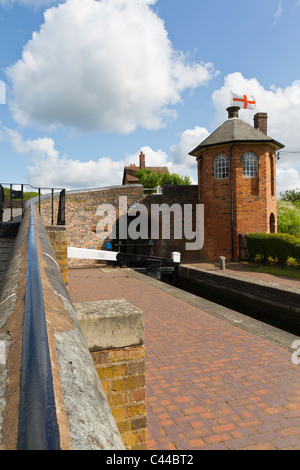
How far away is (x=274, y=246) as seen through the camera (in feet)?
49.5

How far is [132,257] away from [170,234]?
435 cm

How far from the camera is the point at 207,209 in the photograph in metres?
19.2

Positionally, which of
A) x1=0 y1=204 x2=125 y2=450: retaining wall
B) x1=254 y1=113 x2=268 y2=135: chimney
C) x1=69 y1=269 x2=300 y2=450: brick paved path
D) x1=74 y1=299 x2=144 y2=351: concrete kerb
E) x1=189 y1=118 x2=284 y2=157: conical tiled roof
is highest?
x1=254 y1=113 x2=268 y2=135: chimney

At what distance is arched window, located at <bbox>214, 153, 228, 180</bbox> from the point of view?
18.5 metres

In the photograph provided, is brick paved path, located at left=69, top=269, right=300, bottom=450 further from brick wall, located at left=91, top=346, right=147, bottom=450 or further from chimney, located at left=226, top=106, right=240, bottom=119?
chimney, located at left=226, top=106, right=240, bottom=119

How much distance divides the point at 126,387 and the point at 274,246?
1426 cm

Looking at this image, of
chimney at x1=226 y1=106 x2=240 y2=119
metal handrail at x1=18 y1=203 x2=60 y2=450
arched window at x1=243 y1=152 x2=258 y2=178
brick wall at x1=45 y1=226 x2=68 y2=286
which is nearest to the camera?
metal handrail at x1=18 y1=203 x2=60 y2=450

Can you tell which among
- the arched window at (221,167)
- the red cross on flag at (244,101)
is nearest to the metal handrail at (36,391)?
the arched window at (221,167)

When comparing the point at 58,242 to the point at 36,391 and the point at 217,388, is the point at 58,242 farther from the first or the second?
the point at 36,391

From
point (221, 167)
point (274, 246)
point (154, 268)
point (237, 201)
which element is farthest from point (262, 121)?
point (154, 268)

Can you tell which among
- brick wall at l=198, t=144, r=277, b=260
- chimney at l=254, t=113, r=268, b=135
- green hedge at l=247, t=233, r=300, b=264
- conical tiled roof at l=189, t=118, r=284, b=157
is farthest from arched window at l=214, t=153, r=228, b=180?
chimney at l=254, t=113, r=268, b=135

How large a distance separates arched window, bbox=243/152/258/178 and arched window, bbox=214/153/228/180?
43.2 inches

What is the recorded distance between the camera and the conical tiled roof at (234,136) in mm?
17953

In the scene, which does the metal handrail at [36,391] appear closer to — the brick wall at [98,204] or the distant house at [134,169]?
the brick wall at [98,204]
